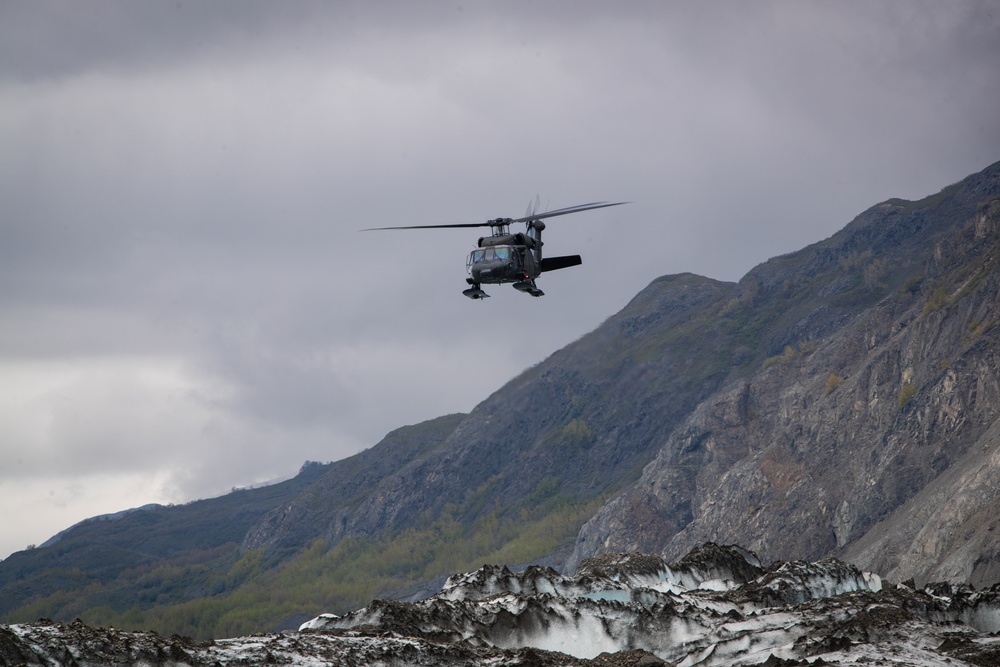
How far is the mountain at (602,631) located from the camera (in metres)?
37.0

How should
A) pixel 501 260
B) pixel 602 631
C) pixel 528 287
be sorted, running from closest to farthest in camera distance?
pixel 602 631
pixel 501 260
pixel 528 287

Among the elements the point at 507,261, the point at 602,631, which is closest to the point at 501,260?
the point at 507,261

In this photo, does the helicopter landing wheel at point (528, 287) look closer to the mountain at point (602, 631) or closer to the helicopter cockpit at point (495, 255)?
the helicopter cockpit at point (495, 255)

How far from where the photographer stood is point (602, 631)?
50.2 metres

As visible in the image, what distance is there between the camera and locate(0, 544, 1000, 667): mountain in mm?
37000

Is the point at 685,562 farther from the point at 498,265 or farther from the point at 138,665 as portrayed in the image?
the point at 138,665

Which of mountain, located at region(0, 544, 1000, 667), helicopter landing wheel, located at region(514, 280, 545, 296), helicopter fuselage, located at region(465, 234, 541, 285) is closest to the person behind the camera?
mountain, located at region(0, 544, 1000, 667)

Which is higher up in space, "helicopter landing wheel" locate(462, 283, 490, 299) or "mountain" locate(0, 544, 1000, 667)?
"helicopter landing wheel" locate(462, 283, 490, 299)

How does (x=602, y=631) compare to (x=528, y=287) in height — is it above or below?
below

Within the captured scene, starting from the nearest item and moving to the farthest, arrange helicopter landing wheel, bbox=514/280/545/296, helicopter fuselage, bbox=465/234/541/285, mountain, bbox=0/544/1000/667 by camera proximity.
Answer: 1. mountain, bbox=0/544/1000/667
2. helicopter fuselage, bbox=465/234/541/285
3. helicopter landing wheel, bbox=514/280/545/296

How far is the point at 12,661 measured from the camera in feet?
109

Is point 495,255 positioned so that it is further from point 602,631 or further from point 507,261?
point 602,631

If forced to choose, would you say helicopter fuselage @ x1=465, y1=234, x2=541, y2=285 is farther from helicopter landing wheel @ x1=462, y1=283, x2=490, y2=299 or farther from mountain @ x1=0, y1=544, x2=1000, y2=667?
mountain @ x1=0, y1=544, x2=1000, y2=667

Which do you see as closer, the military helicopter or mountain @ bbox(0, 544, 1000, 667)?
mountain @ bbox(0, 544, 1000, 667)
